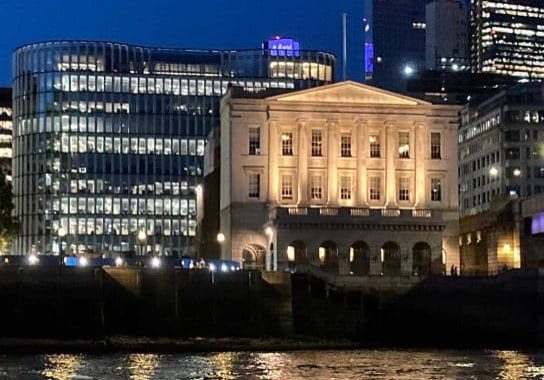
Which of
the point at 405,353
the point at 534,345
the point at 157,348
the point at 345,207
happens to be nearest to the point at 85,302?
the point at 157,348

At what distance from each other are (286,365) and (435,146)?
7011 centimetres

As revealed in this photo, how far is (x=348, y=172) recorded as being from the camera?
493ft

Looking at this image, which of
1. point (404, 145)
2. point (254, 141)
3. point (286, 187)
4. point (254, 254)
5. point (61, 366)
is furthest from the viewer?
point (404, 145)

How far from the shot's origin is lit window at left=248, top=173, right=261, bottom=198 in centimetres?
14825

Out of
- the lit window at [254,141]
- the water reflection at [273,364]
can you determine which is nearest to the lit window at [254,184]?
the lit window at [254,141]

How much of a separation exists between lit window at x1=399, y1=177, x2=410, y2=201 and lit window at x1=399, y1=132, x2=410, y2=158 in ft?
9.32

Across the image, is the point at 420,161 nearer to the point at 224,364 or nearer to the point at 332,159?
the point at 332,159

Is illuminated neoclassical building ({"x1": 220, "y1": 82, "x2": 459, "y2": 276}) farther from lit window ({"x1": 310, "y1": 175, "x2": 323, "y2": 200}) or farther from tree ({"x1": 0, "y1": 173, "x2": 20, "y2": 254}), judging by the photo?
tree ({"x1": 0, "y1": 173, "x2": 20, "y2": 254})

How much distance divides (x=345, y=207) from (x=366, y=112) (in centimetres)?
1317

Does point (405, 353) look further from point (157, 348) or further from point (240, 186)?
point (240, 186)

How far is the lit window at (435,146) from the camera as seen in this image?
152 m

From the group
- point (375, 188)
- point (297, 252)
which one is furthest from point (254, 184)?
point (375, 188)

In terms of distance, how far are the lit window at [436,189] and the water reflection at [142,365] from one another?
2512 inches

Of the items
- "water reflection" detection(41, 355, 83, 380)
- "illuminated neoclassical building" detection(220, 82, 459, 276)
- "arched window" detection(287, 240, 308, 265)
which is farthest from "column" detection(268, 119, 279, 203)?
"water reflection" detection(41, 355, 83, 380)
